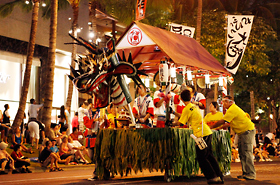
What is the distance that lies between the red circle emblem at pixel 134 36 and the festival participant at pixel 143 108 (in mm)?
1968

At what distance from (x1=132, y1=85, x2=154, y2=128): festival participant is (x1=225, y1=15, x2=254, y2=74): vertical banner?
7.53 metres

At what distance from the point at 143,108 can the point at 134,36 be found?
8.67 ft

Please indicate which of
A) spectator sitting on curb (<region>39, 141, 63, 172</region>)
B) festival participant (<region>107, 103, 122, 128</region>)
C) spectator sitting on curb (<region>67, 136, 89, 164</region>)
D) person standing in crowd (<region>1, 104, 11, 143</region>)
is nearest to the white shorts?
person standing in crowd (<region>1, 104, 11, 143</region>)

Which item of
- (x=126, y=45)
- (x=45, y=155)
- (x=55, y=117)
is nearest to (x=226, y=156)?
(x=126, y=45)

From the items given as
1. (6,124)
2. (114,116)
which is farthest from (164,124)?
(6,124)

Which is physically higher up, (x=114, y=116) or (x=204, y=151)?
(x=114, y=116)

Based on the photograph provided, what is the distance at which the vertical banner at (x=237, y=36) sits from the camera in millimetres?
18406

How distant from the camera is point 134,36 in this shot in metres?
13.1

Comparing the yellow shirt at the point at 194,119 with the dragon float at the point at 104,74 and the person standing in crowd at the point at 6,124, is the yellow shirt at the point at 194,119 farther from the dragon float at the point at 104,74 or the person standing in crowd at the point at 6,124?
the person standing in crowd at the point at 6,124

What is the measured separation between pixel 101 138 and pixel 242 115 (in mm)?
3407

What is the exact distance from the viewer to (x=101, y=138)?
10.5m

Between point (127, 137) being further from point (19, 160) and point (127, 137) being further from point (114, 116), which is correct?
point (19, 160)

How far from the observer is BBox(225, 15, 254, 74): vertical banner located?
60.4 ft

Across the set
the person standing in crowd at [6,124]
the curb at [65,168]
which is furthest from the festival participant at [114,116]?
the person standing in crowd at [6,124]
